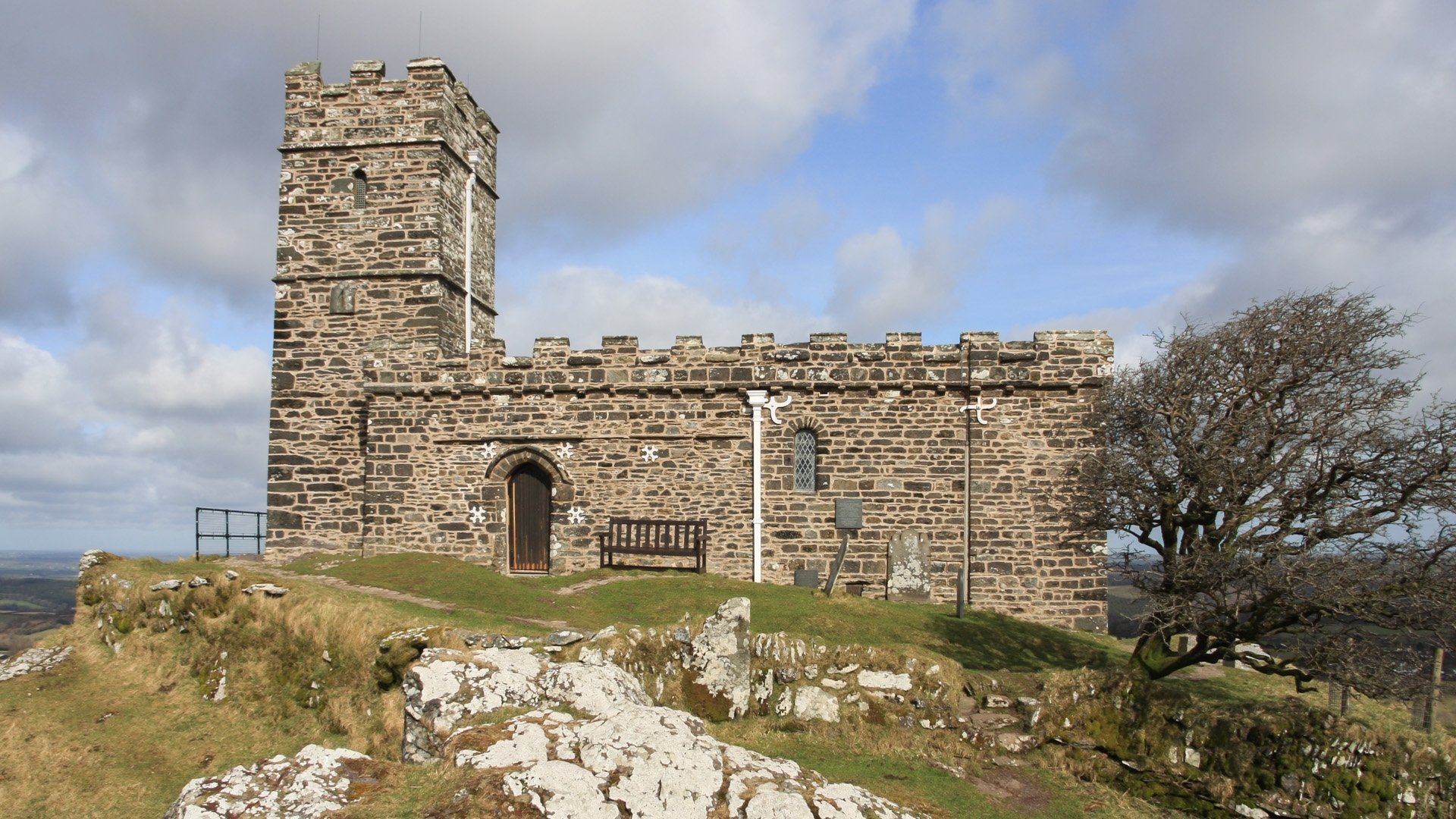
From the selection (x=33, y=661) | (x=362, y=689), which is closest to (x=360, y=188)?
(x=33, y=661)

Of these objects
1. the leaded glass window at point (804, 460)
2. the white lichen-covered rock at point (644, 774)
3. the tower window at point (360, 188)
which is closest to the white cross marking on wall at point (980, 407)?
the leaded glass window at point (804, 460)

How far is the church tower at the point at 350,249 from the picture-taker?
21359 millimetres

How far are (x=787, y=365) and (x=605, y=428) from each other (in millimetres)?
4247

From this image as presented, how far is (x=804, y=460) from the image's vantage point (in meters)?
19.0

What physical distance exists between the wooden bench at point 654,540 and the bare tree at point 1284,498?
27.8ft

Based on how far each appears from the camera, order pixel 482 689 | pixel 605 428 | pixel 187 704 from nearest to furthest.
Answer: pixel 482 689 < pixel 187 704 < pixel 605 428

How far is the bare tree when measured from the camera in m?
9.98

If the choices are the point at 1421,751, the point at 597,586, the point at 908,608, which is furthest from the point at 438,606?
the point at 1421,751

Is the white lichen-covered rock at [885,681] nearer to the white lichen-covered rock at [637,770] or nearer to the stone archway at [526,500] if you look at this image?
the white lichen-covered rock at [637,770]

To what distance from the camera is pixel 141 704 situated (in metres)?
12.1

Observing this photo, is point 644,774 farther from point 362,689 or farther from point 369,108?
point 369,108

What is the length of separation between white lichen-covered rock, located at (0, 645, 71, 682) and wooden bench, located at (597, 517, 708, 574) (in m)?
9.37

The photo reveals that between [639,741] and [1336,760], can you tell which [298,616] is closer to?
[639,741]

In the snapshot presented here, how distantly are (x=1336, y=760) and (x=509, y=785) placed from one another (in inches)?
359
